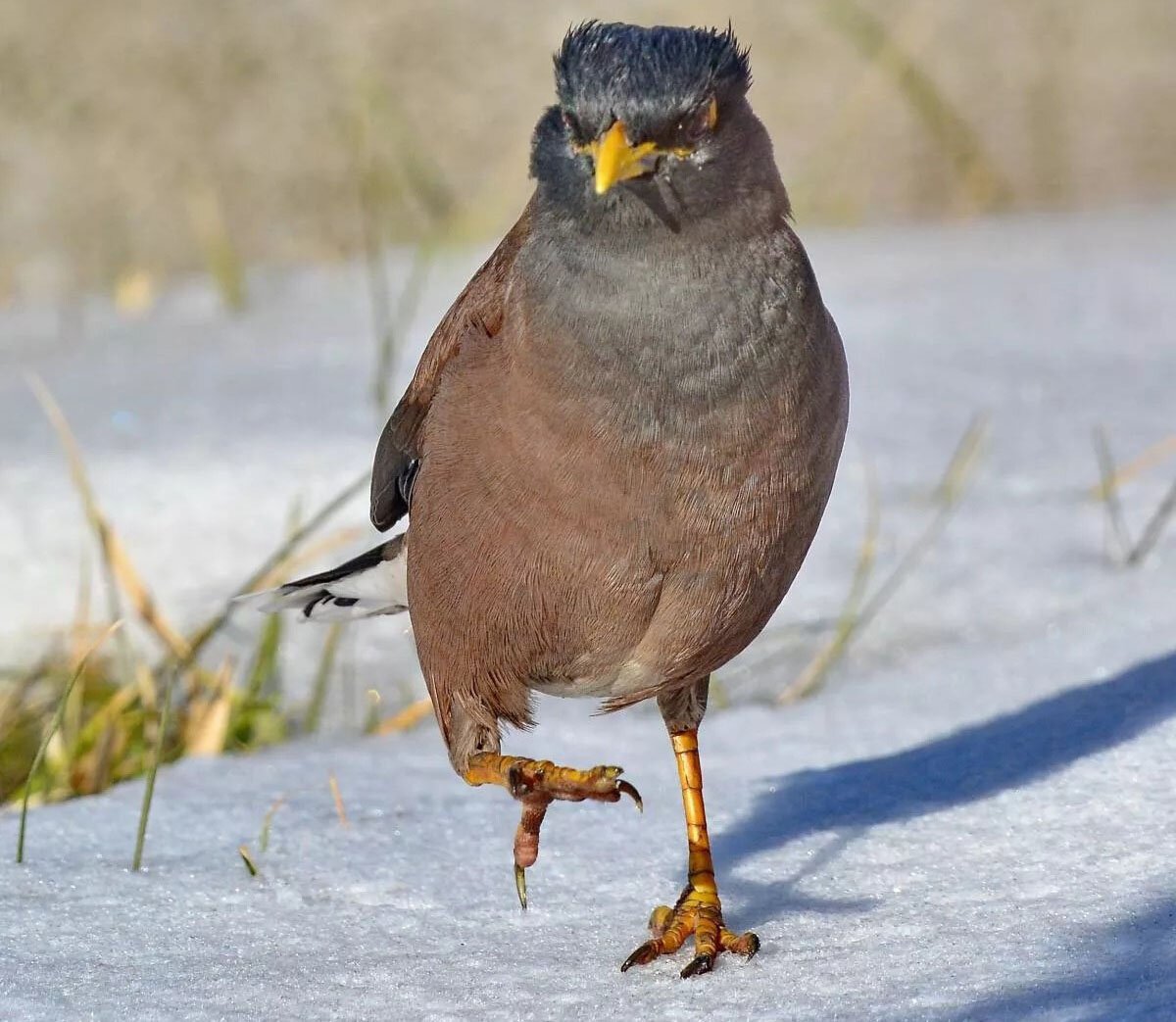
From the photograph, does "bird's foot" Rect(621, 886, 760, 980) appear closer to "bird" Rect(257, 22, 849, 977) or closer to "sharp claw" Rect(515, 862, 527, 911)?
"bird" Rect(257, 22, 849, 977)

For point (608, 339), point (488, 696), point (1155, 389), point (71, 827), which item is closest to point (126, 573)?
point (71, 827)

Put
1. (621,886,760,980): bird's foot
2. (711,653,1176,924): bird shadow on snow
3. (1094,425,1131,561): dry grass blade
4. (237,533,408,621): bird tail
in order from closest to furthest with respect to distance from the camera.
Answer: (621,886,760,980): bird's foot → (711,653,1176,924): bird shadow on snow → (237,533,408,621): bird tail → (1094,425,1131,561): dry grass blade

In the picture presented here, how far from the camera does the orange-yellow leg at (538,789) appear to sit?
8.86 ft

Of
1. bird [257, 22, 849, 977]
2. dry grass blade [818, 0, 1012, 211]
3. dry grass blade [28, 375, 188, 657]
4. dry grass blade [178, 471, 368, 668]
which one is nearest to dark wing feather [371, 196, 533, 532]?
bird [257, 22, 849, 977]

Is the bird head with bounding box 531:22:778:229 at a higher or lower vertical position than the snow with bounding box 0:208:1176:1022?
higher

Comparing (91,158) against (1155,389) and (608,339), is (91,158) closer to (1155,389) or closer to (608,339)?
(1155,389)

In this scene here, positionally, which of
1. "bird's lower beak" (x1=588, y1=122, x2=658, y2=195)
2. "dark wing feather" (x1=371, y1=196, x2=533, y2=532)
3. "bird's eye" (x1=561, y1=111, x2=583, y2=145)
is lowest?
"dark wing feather" (x1=371, y1=196, x2=533, y2=532)

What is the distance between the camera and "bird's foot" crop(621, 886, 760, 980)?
8.73 ft

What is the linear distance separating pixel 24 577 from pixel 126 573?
2.50ft

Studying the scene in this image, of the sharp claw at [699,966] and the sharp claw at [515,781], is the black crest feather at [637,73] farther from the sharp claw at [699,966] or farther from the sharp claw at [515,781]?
the sharp claw at [699,966]

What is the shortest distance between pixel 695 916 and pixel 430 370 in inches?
42.1

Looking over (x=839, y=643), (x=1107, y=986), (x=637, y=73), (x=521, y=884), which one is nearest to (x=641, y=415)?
(x=637, y=73)

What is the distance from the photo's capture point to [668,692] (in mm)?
3080

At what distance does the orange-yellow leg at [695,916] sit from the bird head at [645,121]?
100cm
